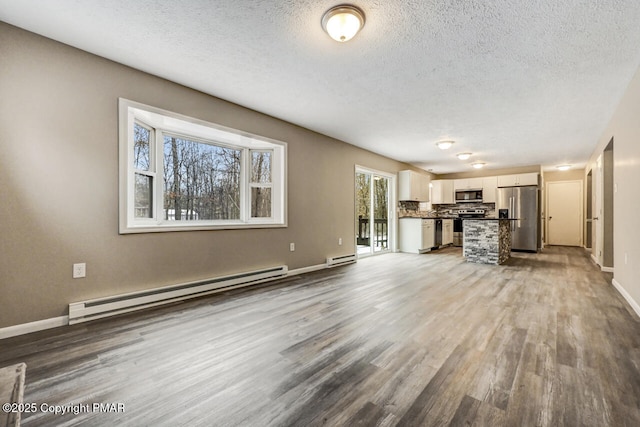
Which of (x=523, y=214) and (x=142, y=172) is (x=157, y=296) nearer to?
(x=142, y=172)

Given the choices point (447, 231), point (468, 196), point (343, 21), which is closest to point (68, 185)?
point (343, 21)

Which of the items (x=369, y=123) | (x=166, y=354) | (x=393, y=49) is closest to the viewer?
(x=166, y=354)

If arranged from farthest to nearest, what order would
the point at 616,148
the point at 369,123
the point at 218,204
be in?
the point at 369,123 → the point at 218,204 → the point at 616,148

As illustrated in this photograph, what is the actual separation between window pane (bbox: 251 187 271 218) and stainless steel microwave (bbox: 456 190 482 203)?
6.84 m

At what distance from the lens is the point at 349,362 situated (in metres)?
1.88

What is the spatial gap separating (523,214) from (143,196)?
8.84m

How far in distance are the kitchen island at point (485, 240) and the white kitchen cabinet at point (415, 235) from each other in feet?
4.18

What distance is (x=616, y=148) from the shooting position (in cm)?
372

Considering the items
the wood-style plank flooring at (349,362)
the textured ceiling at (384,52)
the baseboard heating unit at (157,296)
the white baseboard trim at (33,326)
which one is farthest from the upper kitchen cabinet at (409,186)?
the white baseboard trim at (33,326)

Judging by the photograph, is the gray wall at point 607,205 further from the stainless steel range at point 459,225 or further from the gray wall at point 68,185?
the gray wall at point 68,185

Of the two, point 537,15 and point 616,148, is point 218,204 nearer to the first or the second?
point 537,15

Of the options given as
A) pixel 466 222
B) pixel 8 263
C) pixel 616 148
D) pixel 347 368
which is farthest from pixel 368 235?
pixel 8 263

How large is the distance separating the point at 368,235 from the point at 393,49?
466cm

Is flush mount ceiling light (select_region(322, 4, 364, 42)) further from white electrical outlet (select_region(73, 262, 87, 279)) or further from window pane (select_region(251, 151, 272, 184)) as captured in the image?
white electrical outlet (select_region(73, 262, 87, 279))
